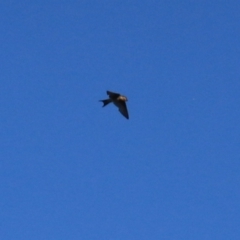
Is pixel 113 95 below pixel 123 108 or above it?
above

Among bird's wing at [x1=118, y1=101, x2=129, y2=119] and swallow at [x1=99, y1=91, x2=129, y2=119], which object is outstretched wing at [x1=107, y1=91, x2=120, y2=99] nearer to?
swallow at [x1=99, y1=91, x2=129, y2=119]

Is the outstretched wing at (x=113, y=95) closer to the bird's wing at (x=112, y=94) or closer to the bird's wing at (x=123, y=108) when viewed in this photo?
the bird's wing at (x=112, y=94)

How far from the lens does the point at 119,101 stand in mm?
85938

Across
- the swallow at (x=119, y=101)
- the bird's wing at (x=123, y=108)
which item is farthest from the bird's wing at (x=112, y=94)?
the bird's wing at (x=123, y=108)

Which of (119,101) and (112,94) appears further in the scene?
(119,101)

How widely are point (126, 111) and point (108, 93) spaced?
1266mm

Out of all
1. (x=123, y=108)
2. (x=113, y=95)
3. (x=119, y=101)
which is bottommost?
(x=123, y=108)

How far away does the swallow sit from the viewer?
85.8 meters

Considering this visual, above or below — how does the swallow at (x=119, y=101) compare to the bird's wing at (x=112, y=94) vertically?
below

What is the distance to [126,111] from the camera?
283 feet

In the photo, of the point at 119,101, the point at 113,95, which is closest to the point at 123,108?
the point at 119,101

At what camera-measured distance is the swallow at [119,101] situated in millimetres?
85812

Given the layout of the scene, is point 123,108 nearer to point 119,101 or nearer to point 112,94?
point 119,101

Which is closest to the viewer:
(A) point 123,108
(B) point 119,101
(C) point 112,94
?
(C) point 112,94
